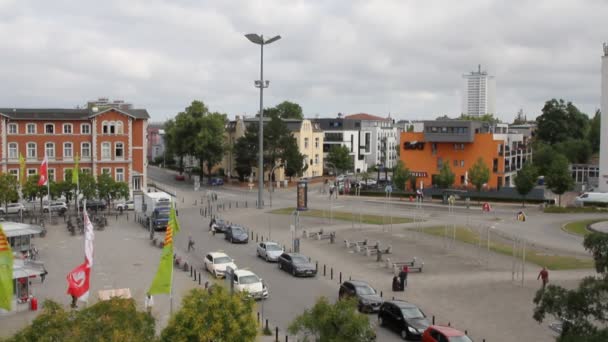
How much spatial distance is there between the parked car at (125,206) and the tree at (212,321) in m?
48.5

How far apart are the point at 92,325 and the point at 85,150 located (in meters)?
56.9

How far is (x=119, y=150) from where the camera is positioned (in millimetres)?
69250

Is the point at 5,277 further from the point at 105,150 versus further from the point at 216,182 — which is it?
the point at 216,182

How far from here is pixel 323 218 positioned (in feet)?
191

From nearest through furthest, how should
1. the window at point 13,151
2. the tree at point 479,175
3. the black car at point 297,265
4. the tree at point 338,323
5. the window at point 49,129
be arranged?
the tree at point 338,323, the black car at point 297,265, the window at point 13,151, the window at point 49,129, the tree at point 479,175

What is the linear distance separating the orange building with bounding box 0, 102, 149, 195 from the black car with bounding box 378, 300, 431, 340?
4858 cm

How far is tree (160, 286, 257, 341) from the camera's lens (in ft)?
52.6

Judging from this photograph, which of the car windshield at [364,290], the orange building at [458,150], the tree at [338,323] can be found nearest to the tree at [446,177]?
the orange building at [458,150]

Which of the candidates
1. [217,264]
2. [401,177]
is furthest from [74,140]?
[217,264]

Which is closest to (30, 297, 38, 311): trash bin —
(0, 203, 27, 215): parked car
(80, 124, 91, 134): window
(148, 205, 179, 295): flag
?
(148, 205, 179, 295): flag

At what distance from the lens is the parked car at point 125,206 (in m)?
63.1

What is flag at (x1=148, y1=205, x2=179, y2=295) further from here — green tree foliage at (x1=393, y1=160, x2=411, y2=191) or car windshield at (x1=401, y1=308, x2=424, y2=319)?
green tree foliage at (x1=393, y1=160, x2=411, y2=191)

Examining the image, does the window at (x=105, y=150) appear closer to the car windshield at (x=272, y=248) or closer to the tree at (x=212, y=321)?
the car windshield at (x=272, y=248)

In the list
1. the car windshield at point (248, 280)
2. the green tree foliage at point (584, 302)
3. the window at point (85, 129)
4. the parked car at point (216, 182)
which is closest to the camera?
the green tree foliage at point (584, 302)
